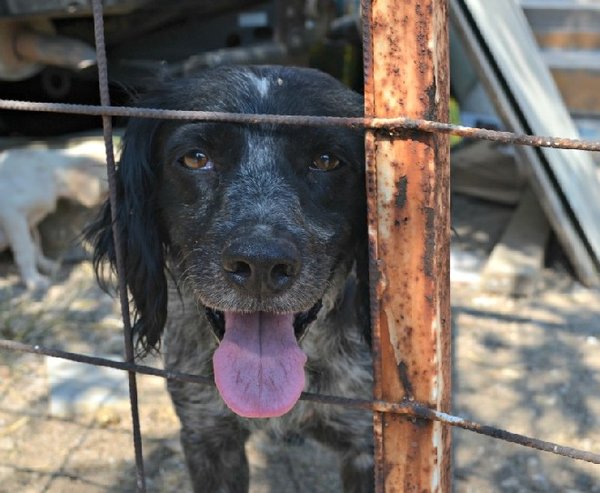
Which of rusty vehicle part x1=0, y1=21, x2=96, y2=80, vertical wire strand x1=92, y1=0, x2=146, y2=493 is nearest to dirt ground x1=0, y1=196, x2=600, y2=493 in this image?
vertical wire strand x1=92, y1=0, x2=146, y2=493

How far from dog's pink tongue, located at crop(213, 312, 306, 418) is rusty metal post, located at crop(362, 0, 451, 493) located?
34 cm

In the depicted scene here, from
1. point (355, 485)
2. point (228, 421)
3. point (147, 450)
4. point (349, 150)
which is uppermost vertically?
point (349, 150)

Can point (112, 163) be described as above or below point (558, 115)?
above

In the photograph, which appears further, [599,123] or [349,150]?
[599,123]

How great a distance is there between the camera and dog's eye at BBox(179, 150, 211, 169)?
235 cm

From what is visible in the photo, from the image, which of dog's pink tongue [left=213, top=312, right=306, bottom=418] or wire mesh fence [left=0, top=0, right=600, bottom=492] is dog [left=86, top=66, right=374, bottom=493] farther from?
wire mesh fence [left=0, top=0, right=600, bottom=492]

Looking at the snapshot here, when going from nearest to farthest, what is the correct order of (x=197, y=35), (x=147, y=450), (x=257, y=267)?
(x=257, y=267) → (x=147, y=450) → (x=197, y=35)

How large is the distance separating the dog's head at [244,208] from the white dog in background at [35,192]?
265cm

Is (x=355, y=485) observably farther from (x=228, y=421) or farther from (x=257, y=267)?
(x=257, y=267)

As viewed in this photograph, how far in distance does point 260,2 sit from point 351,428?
592cm

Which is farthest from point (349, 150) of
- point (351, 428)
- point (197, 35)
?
point (197, 35)

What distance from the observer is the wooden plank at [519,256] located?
4.61 metres

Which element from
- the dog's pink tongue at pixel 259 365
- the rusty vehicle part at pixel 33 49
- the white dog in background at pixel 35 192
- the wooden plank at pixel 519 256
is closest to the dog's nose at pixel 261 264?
the dog's pink tongue at pixel 259 365

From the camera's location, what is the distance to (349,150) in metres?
2.35
